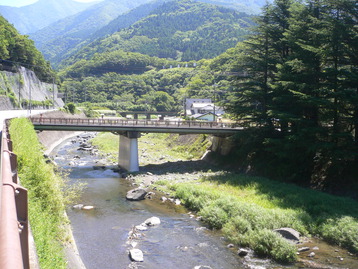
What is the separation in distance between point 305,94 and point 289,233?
14952mm

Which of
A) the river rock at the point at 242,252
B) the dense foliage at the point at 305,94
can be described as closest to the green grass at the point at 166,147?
A: the dense foliage at the point at 305,94

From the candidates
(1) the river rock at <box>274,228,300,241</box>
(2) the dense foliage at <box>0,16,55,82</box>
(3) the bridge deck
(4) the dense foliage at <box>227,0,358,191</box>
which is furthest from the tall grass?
(2) the dense foliage at <box>0,16,55,82</box>

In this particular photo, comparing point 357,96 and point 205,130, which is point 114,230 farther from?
point 205,130

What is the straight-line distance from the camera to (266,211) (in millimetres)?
22266

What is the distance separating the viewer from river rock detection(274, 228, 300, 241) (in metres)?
19.1

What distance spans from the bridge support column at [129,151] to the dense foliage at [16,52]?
150ft

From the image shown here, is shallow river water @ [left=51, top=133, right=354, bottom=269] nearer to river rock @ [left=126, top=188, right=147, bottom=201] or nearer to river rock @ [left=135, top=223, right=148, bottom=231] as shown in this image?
river rock @ [left=135, top=223, right=148, bottom=231]

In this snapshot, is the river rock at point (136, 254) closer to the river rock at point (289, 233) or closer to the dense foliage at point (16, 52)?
the river rock at point (289, 233)

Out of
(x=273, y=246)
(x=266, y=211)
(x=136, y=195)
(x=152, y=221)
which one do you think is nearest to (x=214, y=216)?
(x=266, y=211)

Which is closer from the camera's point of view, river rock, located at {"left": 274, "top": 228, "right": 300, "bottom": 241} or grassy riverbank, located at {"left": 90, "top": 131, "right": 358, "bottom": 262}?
grassy riverbank, located at {"left": 90, "top": 131, "right": 358, "bottom": 262}

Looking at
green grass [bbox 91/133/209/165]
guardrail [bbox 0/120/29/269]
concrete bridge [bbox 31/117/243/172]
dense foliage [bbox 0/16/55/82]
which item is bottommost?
green grass [bbox 91/133/209/165]

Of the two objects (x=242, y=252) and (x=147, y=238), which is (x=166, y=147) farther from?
(x=242, y=252)

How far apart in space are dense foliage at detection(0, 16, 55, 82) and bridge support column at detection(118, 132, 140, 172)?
1797 inches

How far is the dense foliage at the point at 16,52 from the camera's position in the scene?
76688mm
